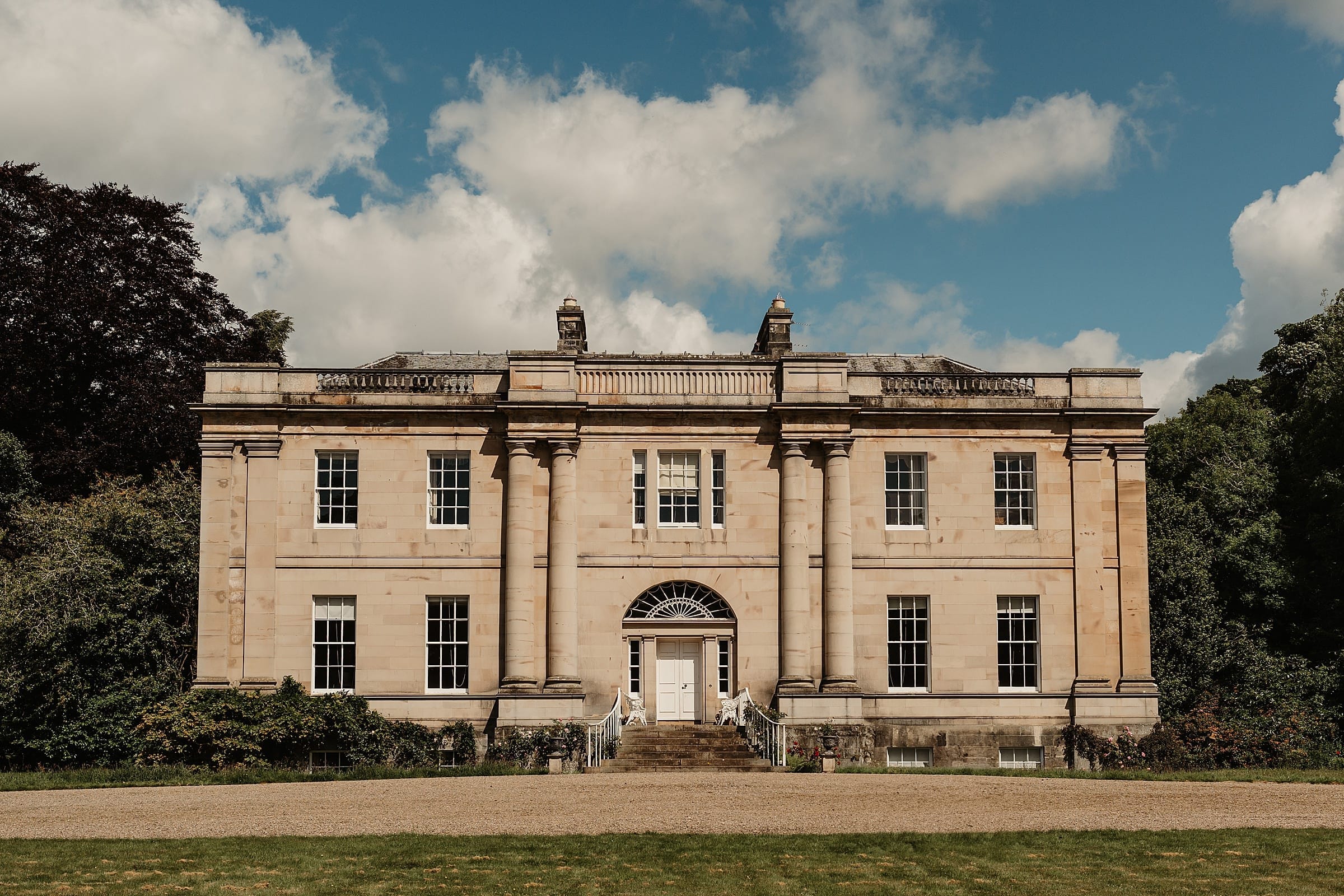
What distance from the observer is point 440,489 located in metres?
26.8

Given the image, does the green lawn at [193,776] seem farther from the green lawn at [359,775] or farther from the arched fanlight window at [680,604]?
the arched fanlight window at [680,604]

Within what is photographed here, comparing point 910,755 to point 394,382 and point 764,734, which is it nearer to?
point 764,734

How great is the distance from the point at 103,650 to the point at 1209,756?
924 inches

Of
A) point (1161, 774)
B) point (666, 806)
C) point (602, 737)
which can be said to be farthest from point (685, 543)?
point (1161, 774)

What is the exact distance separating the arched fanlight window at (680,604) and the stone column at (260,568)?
778 centimetres

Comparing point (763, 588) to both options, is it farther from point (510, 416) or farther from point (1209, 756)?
point (1209, 756)

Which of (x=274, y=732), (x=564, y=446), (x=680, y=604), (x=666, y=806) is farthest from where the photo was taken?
(x=680, y=604)

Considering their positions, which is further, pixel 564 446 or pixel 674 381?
pixel 674 381

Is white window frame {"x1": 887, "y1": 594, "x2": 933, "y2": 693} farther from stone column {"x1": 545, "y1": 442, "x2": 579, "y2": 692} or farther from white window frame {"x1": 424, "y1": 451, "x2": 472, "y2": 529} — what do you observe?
white window frame {"x1": 424, "y1": 451, "x2": 472, "y2": 529}

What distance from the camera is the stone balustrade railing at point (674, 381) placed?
88.6 feet

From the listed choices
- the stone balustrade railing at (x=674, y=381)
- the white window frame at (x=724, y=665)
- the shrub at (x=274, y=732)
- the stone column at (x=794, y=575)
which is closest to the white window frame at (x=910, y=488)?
the stone column at (x=794, y=575)

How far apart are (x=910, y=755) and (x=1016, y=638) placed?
3.52 m

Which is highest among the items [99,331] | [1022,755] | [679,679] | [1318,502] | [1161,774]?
[99,331]

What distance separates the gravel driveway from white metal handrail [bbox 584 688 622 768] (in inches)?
73.7
